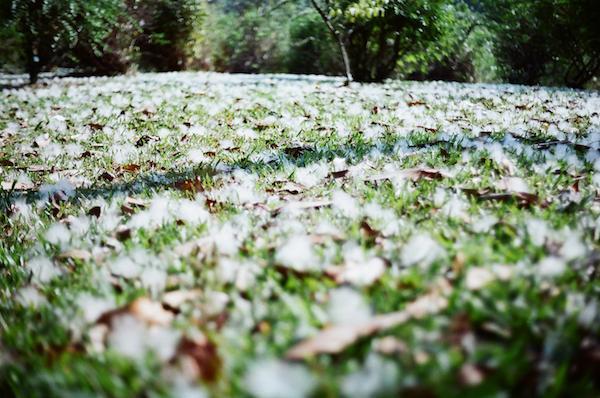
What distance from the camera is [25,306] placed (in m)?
1.35

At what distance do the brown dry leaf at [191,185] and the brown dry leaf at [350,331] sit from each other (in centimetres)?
159

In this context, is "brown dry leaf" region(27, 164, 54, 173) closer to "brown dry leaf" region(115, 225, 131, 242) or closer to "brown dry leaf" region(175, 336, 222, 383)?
"brown dry leaf" region(115, 225, 131, 242)

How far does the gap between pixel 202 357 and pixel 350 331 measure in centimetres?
30

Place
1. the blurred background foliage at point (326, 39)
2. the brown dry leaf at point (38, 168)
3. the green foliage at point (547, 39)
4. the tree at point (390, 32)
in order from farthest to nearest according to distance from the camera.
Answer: the green foliage at point (547, 39) → the tree at point (390, 32) → the blurred background foliage at point (326, 39) → the brown dry leaf at point (38, 168)

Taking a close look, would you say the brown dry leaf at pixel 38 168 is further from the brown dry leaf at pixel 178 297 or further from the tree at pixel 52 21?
the tree at pixel 52 21

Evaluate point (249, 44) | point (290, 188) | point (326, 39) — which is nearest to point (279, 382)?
point (290, 188)

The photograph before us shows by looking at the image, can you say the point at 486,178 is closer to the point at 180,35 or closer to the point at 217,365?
the point at 217,365

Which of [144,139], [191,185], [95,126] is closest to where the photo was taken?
[191,185]

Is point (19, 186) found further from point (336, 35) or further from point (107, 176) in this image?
point (336, 35)

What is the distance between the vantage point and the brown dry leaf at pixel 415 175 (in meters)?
2.20

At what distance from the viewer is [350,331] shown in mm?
912

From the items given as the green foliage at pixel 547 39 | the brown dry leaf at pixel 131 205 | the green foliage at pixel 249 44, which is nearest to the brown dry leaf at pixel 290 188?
the brown dry leaf at pixel 131 205

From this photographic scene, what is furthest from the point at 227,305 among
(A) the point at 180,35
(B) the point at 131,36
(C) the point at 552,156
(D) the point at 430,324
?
(A) the point at 180,35

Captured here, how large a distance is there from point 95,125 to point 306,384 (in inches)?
185
